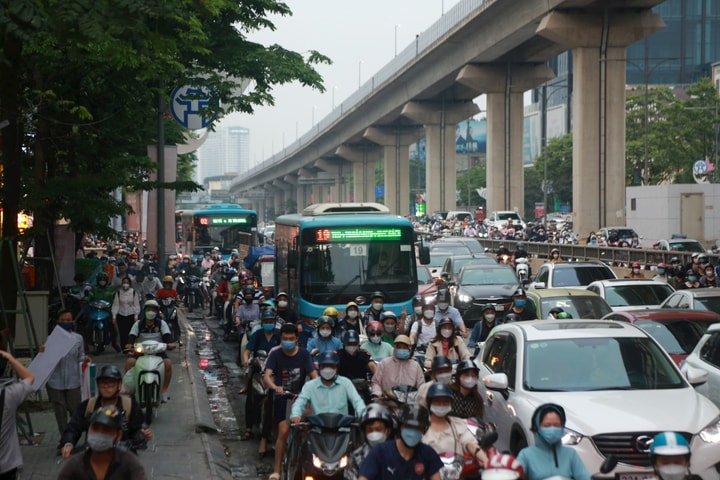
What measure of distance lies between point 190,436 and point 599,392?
6.00 meters

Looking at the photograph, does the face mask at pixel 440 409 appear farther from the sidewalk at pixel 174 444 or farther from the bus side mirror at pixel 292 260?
the bus side mirror at pixel 292 260

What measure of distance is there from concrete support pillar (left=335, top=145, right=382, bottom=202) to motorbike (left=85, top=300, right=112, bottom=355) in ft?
350

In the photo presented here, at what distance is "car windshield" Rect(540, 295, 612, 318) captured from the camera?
20.4 metres

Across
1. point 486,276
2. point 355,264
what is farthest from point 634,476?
point 486,276

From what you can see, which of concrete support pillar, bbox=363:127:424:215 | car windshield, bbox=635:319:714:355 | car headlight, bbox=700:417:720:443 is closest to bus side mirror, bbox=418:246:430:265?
car windshield, bbox=635:319:714:355

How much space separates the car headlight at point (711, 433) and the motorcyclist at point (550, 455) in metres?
2.61

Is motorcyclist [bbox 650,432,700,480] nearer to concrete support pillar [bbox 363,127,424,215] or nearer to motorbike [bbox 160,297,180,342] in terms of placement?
motorbike [bbox 160,297,180,342]

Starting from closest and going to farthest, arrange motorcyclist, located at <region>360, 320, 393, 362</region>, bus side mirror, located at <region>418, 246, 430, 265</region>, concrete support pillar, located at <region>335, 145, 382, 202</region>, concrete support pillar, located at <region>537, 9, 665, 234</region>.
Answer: motorcyclist, located at <region>360, 320, 393, 362</region> → bus side mirror, located at <region>418, 246, 430, 265</region> → concrete support pillar, located at <region>537, 9, 665, 234</region> → concrete support pillar, located at <region>335, 145, 382, 202</region>

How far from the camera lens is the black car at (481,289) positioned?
28.9 m

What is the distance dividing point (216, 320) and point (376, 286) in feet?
50.4

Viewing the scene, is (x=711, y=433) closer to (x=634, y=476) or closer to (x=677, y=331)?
(x=634, y=476)

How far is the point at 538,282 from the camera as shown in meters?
28.7

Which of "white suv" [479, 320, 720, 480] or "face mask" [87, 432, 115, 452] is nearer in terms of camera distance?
"face mask" [87, 432, 115, 452]

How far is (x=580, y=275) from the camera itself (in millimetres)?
28344
